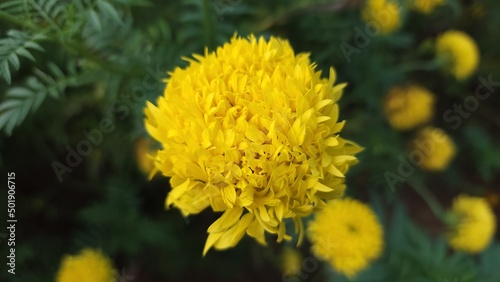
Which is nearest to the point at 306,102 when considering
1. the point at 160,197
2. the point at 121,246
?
the point at 121,246

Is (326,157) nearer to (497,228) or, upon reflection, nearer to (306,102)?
(306,102)

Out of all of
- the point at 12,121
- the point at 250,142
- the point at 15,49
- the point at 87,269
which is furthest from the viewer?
the point at 87,269

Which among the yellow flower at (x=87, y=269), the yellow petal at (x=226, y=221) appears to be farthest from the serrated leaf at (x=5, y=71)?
the yellow flower at (x=87, y=269)

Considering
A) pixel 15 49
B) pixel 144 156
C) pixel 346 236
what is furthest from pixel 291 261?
pixel 15 49

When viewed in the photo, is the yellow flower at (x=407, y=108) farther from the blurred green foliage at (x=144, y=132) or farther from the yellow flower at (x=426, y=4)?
the yellow flower at (x=426, y=4)

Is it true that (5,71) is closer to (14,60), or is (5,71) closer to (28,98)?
(14,60)

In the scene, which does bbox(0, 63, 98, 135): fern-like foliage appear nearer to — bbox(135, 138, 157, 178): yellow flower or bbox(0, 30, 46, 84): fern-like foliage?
bbox(0, 30, 46, 84): fern-like foliage

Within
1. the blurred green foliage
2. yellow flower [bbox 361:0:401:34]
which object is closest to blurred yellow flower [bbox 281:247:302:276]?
the blurred green foliage
